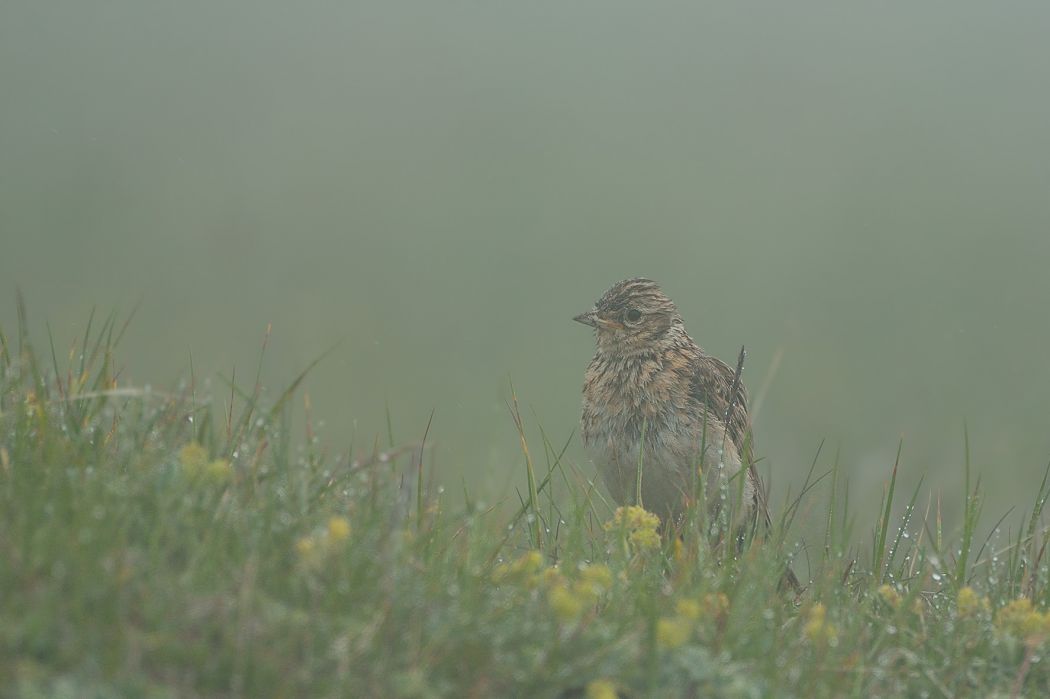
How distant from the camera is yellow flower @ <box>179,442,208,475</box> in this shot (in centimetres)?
458

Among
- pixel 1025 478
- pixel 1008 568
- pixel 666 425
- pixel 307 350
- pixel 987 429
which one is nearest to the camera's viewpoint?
pixel 1008 568

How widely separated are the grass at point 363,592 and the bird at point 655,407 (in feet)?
6.51

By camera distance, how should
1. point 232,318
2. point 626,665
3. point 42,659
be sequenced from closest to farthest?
point 42,659 < point 626,665 < point 232,318

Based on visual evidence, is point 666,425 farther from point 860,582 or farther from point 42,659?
point 42,659

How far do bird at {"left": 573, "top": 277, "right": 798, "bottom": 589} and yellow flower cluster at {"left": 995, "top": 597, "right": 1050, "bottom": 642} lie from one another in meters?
2.54

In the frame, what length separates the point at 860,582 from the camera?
6.28m

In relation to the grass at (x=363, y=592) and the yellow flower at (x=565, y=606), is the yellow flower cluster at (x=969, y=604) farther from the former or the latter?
the yellow flower at (x=565, y=606)

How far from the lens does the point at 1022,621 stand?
16.9ft

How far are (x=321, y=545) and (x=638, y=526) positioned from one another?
6.29 ft

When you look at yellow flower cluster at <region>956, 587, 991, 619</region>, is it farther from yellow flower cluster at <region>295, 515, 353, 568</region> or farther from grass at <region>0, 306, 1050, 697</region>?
yellow flower cluster at <region>295, 515, 353, 568</region>

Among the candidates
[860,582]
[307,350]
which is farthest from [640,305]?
[307,350]

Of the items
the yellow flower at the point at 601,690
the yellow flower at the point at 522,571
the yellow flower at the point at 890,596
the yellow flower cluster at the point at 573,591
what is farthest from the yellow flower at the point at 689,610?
the yellow flower at the point at 890,596

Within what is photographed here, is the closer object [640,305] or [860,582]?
[860,582]

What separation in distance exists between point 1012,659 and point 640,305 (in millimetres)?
4437
